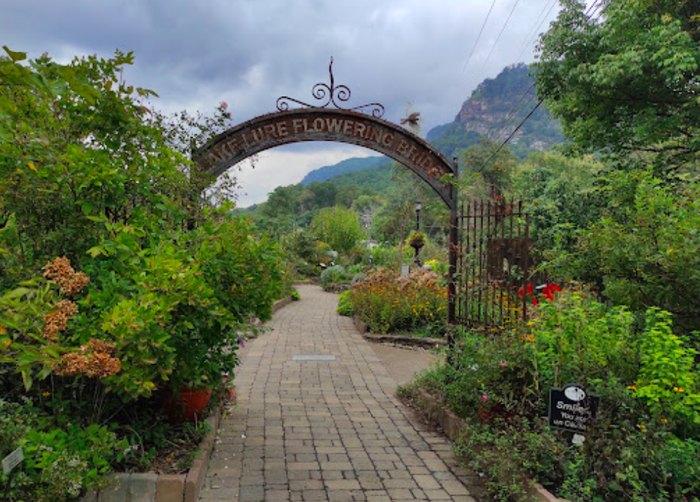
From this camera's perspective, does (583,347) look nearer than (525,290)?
Yes

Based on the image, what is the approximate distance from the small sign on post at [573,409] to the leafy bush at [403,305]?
21.1 feet

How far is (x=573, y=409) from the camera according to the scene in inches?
123

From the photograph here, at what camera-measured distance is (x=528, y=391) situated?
373 centimetres

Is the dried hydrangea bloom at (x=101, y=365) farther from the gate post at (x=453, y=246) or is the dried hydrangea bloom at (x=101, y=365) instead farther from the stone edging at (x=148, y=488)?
the gate post at (x=453, y=246)

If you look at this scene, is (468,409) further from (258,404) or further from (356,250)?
(356,250)

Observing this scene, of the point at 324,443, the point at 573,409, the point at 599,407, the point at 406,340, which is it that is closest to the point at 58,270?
the point at 324,443

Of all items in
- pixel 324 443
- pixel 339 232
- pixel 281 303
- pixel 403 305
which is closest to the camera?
pixel 324 443

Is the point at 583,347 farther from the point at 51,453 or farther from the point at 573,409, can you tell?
the point at 51,453

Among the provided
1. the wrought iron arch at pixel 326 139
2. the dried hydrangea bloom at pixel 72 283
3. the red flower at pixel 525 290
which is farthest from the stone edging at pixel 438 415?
the dried hydrangea bloom at pixel 72 283

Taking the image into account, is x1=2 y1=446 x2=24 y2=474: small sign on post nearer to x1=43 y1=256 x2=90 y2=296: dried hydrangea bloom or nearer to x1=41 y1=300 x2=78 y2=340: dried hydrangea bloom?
x1=41 y1=300 x2=78 y2=340: dried hydrangea bloom

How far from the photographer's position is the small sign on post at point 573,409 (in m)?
3.11

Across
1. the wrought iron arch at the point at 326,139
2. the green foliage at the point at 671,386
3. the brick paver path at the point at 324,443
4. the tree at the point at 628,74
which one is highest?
the tree at the point at 628,74

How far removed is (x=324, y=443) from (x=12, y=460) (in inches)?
101

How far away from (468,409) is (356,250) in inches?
968
